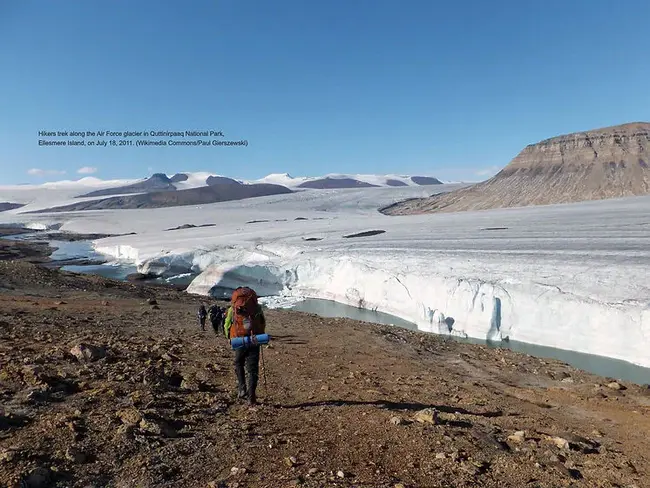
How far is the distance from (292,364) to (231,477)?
4235mm

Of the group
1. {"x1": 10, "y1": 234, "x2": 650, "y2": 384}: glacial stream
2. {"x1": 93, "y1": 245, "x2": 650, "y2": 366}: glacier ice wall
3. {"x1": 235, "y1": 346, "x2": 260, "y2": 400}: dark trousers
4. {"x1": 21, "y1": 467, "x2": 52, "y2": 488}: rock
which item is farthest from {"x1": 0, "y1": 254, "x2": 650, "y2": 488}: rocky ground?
{"x1": 93, "y1": 245, "x2": 650, "y2": 366}: glacier ice wall

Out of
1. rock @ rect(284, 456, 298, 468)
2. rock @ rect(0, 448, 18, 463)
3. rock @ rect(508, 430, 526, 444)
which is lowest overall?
rock @ rect(508, 430, 526, 444)

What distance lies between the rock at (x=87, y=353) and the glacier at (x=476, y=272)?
12862 millimetres

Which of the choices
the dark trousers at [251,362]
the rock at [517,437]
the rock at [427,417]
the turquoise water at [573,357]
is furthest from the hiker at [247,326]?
the turquoise water at [573,357]

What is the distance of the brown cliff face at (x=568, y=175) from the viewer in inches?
2501

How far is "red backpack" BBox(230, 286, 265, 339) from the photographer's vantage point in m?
4.80

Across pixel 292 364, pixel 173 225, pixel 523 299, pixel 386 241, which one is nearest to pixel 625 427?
pixel 292 364

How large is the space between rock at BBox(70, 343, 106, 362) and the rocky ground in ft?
0.09

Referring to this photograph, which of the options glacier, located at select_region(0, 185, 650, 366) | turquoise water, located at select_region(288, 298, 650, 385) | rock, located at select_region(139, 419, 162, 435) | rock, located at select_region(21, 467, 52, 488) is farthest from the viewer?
glacier, located at select_region(0, 185, 650, 366)

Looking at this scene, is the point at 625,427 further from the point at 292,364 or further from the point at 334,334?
the point at 334,334

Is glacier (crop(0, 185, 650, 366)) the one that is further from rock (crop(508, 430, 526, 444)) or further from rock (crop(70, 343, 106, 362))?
rock (crop(70, 343, 106, 362))

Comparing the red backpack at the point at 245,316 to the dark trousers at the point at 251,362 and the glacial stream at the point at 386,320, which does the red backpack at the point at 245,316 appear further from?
the glacial stream at the point at 386,320

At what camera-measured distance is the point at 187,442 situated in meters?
3.77

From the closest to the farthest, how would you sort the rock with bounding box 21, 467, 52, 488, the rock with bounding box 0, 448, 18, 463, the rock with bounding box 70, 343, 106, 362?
the rock with bounding box 21, 467, 52, 488
the rock with bounding box 0, 448, 18, 463
the rock with bounding box 70, 343, 106, 362
